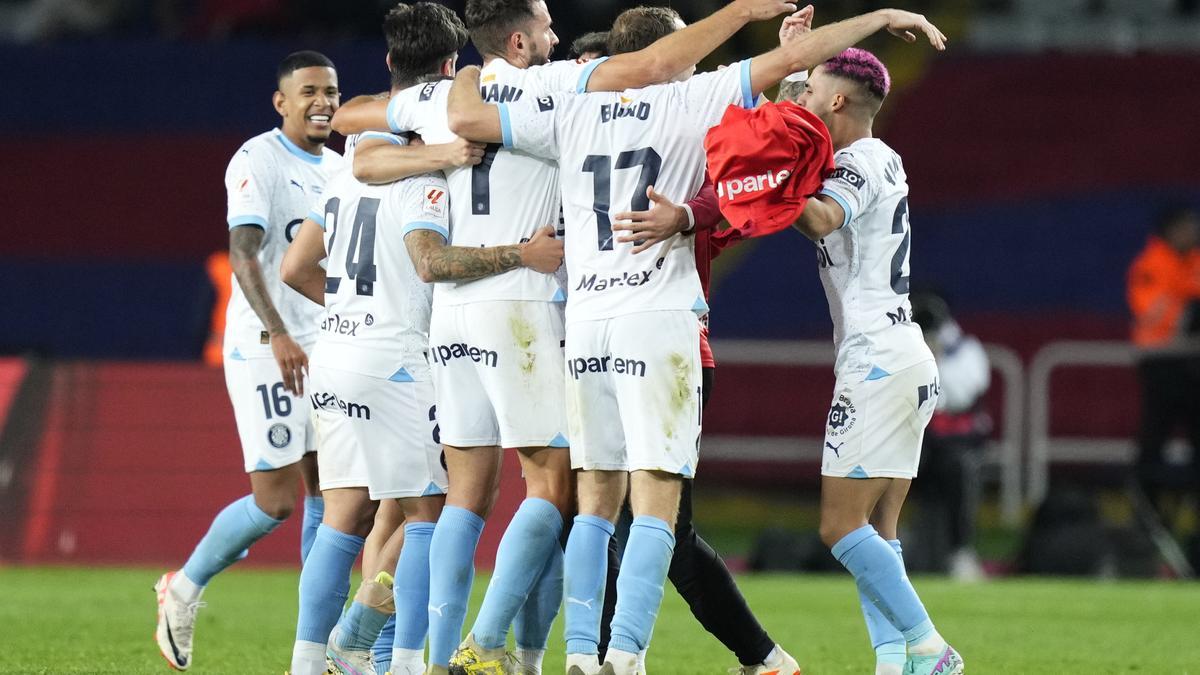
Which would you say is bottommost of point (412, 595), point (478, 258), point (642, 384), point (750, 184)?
Answer: point (412, 595)

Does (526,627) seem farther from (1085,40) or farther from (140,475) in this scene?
(1085,40)

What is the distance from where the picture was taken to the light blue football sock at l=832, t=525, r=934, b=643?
21.3ft

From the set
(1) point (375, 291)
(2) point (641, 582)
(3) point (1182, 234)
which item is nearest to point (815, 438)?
(3) point (1182, 234)

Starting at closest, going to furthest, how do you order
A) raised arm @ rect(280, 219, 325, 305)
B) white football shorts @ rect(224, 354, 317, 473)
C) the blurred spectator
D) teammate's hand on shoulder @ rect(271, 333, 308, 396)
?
raised arm @ rect(280, 219, 325, 305) → teammate's hand on shoulder @ rect(271, 333, 308, 396) → white football shorts @ rect(224, 354, 317, 473) → the blurred spectator

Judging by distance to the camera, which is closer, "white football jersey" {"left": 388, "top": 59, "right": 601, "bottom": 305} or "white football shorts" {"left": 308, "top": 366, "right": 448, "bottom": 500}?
"white football jersey" {"left": 388, "top": 59, "right": 601, "bottom": 305}

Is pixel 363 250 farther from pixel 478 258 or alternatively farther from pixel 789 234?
pixel 789 234

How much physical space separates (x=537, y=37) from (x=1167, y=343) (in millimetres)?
9245

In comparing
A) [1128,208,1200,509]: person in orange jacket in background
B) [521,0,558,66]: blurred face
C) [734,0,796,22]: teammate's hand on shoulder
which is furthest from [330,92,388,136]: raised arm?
[1128,208,1200,509]: person in orange jacket in background

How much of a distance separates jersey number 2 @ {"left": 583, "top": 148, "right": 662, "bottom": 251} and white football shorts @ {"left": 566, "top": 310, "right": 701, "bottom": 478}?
0.33 m

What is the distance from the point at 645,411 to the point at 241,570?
25.5 feet

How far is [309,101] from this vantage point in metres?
8.38

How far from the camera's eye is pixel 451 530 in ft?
20.6

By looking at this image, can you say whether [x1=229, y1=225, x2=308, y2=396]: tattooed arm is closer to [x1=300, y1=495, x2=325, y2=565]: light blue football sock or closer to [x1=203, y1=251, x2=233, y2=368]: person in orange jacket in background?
[x1=300, y1=495, x2=325, y2=565]: light blue football sock

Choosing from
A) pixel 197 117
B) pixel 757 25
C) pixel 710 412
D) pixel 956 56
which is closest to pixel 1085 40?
pixel 956 56
